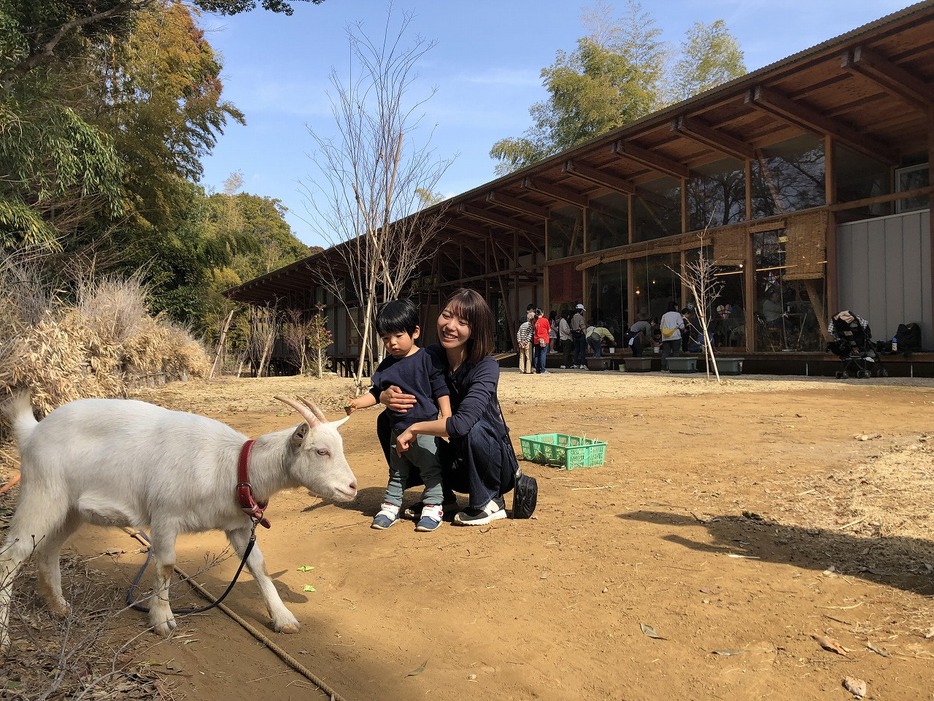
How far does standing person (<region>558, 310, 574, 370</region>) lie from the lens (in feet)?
60.3

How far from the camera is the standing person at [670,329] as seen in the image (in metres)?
14.9

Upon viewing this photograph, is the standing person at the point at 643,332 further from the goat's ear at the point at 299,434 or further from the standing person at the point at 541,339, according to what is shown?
the goat's ear at the point at 299,434

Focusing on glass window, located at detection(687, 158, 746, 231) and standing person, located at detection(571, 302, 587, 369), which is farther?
standing person, located at detection(571, 302, 587, 369)

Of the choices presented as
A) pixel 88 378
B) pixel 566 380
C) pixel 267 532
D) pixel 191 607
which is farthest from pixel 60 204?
pixel 191 607

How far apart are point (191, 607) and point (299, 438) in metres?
1.00

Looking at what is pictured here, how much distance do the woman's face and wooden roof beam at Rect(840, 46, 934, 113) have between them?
424 inches

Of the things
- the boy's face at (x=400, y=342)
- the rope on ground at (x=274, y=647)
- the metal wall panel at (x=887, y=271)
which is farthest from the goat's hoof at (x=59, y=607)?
the metal wall panel at (x=887, y=271)

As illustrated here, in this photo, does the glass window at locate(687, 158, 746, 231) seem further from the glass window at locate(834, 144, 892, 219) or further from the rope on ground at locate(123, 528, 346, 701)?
the rope on ground at locate(123, 528, 346, 701)

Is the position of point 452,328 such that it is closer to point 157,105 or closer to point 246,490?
point 246,490

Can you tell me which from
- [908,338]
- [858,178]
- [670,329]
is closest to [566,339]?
[670,329]

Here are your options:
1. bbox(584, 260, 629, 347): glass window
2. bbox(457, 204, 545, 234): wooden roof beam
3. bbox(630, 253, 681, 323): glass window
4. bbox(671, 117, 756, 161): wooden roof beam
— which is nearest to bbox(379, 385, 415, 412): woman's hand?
bbox(671, 117, 756, 161): wooden roof beam

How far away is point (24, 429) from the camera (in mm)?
2824

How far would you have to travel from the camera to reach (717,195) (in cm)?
1575

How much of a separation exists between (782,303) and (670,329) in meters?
2.41
